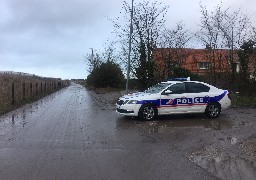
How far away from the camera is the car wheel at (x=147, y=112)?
16.1m

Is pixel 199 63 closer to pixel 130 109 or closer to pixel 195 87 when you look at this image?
pixel 195 87

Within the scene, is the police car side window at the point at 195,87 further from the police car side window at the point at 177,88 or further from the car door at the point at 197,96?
the police car side window at the point at 177,88

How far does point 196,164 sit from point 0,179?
152 inches

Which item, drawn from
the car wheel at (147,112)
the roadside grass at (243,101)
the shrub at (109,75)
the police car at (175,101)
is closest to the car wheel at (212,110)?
the police car at (175,101)

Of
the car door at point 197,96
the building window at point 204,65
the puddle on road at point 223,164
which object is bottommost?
the puddle on road at point 223,164

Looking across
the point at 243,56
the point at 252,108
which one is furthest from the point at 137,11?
the point at 252,108

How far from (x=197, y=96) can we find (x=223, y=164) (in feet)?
27.0

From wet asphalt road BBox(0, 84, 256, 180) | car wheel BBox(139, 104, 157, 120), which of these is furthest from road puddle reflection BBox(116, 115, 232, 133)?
car wheel BBox(139, 104, 157, 120)

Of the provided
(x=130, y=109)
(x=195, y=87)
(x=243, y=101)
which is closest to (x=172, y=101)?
(x=195, y=87)

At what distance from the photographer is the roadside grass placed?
21.7 m

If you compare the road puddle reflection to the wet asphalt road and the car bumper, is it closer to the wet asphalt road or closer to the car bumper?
the wet asphalt road

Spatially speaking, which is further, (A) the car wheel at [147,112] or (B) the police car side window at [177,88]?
(B) the police car side window at [177,88]

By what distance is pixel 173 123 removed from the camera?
1553cm

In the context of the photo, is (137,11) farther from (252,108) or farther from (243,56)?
(252,108)
